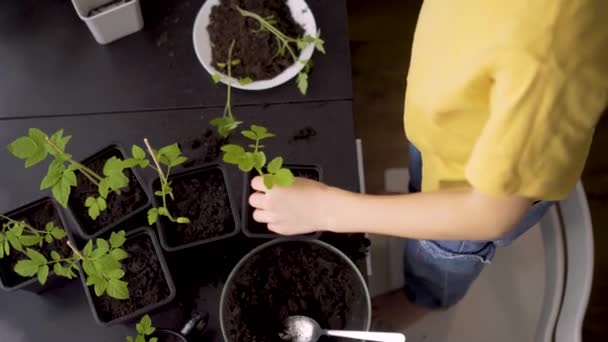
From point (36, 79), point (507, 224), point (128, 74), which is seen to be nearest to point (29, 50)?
point (36, 79)

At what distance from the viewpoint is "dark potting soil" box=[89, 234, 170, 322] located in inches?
30.4

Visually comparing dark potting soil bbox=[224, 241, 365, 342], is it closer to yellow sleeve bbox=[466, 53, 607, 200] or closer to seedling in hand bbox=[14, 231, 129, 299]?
seedling in hand bbox=[14, 231, 129, 299]

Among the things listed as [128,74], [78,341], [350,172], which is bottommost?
[78,341]

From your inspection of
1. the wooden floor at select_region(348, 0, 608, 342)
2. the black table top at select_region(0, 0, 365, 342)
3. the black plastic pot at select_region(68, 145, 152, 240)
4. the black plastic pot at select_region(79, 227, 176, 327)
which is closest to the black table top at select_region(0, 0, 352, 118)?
the black table top at select_region(0, 0, 365, 342)

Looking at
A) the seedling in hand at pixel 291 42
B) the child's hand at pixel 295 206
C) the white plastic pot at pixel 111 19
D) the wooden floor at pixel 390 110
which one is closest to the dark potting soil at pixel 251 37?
the seedling in hand at pixel 291 42

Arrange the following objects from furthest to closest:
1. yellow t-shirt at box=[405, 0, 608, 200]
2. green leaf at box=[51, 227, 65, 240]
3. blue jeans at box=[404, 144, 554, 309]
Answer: blue jeans at box=[404, 144, 554, 309], green leaf at box=[51, 227, 65, 240], yellow t-shirt at box=[405, 0, 608, 200]

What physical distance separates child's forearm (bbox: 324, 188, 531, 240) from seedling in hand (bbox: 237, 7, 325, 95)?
225mm

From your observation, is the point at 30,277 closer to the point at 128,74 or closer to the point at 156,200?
the point at 156,200

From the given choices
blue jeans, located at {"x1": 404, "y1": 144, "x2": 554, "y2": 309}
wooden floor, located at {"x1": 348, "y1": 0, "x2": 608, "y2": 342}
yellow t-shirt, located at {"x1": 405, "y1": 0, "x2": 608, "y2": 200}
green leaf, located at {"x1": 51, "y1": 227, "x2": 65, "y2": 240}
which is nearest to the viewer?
yellow t-shirt, located at {"x1": 405, "y1": 0, "x2": 608, "y2": 200}

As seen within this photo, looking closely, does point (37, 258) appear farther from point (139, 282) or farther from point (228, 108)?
point (228, 108)

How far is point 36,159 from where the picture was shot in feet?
2.27

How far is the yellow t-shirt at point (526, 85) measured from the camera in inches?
20.5

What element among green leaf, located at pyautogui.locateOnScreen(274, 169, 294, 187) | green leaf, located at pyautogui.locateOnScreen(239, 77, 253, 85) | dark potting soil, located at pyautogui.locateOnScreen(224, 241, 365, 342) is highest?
green leaf, located at pyautogui.locateOnScreen(239, 77, 253, 85)

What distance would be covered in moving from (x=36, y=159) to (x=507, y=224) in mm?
518
